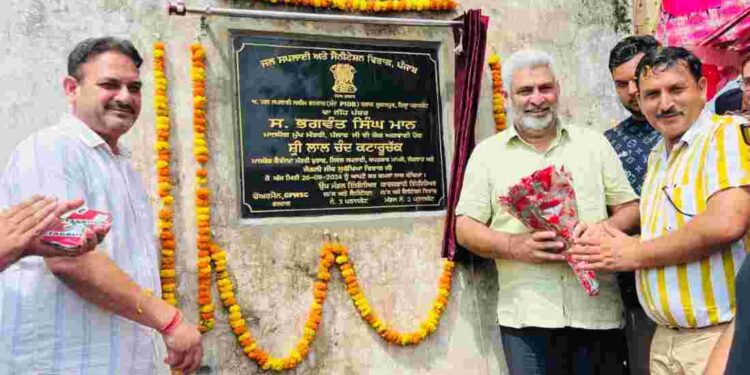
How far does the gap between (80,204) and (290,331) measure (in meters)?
1.76

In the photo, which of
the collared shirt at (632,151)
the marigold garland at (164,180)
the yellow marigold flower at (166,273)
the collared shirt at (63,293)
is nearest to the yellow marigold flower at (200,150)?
the marigold garland at (164,180)

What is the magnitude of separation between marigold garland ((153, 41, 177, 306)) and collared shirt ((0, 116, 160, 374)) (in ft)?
3.06

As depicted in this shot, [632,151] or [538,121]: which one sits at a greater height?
[538,121]

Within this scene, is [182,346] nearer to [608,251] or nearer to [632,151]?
[608,251]

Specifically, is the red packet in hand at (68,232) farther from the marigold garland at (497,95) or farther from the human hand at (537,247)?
the marigold garland at (497,95)

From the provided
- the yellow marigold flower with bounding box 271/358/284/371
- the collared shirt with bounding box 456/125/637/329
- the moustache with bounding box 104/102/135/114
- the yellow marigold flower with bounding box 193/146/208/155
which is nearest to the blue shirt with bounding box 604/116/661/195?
the collared shirt with bounding box 456/125/637/329

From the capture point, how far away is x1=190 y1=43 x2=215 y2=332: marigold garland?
11.2 ft

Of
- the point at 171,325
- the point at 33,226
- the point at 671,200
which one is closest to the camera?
the point at 33,226

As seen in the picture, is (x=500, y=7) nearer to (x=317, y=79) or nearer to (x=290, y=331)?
(x=317, y=79)

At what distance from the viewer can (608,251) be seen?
2.76 metres

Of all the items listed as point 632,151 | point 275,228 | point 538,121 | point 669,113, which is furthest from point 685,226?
point 275,228

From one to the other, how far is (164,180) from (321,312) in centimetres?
105

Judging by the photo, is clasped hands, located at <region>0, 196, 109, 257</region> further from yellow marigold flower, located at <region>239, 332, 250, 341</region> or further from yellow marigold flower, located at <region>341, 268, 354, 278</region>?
yellow marigold flower, located at <region>341, 268, 354, 278</region>

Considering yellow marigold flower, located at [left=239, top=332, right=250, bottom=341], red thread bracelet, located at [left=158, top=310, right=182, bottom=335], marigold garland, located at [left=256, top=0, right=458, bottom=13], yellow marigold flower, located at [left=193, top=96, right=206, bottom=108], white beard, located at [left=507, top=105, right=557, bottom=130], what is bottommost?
yellow marigold flower, located at [left=239, top=332, right=250, bottom=341]
